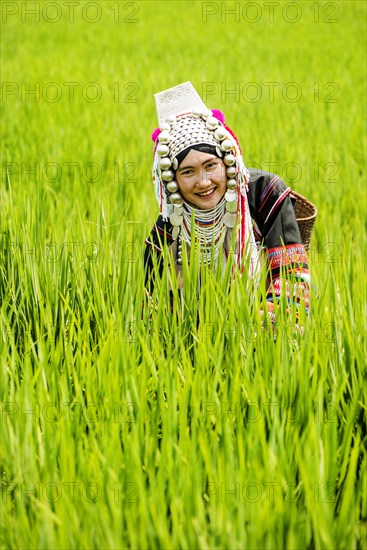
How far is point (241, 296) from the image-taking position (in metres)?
1.54

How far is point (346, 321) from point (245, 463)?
0.40 meters

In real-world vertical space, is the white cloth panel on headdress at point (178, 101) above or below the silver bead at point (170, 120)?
above

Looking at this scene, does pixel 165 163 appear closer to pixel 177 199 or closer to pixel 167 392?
pixel 177 199

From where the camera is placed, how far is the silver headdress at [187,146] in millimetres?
1734

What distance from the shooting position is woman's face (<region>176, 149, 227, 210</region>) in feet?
5.65

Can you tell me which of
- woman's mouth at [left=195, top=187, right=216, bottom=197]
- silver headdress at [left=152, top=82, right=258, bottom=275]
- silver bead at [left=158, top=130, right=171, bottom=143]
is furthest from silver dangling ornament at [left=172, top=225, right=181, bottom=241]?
silver bead at [left=158, top=130, right=171, bottom=143]

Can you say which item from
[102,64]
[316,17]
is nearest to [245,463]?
[102,64]

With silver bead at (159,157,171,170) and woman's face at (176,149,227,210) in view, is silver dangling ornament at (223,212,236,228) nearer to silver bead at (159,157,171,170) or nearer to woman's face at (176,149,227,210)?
woman's face at (176,149,227,210)

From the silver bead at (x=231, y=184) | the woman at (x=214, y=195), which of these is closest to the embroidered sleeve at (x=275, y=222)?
the woman at (x=214, y=195)

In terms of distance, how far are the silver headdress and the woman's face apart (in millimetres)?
16

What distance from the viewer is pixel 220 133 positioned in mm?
1735

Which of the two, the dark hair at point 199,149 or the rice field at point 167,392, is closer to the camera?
the rice field at point 167,392

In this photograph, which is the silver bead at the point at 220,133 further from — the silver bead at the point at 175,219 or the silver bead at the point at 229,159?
the silver bead at the point at 175,219

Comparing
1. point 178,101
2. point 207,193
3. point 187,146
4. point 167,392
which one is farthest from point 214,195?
point 167,392
